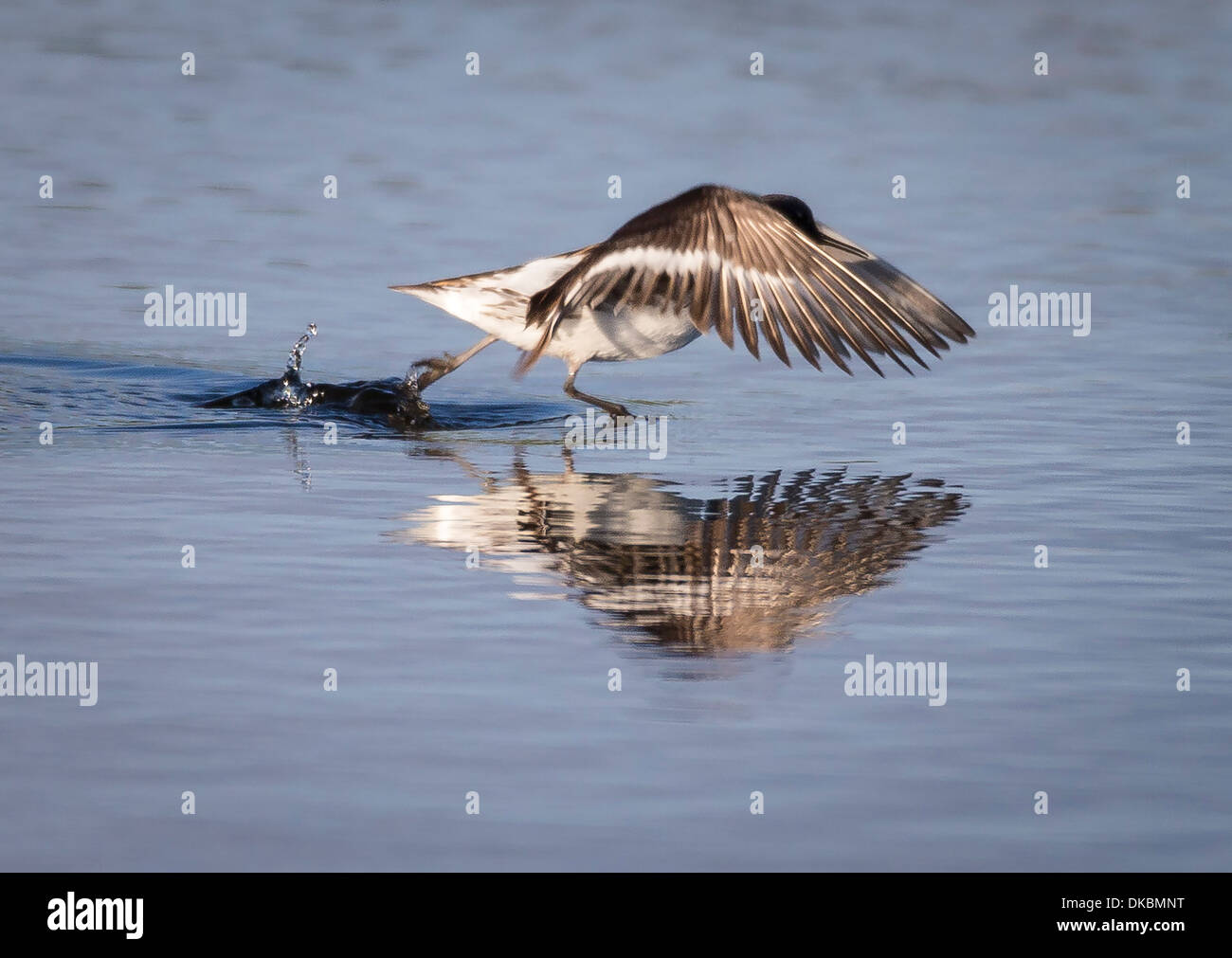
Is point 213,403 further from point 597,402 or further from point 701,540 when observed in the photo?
point 701,540

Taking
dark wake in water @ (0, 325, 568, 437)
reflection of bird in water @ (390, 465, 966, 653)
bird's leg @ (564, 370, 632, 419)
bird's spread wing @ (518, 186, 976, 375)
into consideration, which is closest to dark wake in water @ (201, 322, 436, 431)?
dark wake in water @ (0, 325, 568, 437)

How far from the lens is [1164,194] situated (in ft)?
54.2

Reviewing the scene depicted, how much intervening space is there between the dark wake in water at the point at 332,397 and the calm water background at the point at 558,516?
0.30m

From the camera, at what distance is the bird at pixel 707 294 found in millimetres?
8531

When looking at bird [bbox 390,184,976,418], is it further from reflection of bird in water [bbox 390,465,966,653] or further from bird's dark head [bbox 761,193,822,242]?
reflection of bird in water [bbox 390,465,966,653]

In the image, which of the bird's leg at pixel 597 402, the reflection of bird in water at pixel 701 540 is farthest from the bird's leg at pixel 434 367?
the reflection of bird in water at pixel 701 540

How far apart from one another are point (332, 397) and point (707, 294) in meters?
2.83

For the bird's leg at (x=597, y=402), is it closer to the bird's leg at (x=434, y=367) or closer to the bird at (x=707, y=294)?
the bird at (x=707, y=294)

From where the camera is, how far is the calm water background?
4.89 metres

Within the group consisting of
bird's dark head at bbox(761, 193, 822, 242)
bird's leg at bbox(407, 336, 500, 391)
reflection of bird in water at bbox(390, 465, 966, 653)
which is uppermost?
bird's dark head at bbox(761, 193, 822, 242)

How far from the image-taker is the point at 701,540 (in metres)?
7.52

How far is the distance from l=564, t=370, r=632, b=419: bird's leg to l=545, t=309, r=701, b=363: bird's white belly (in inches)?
5.7

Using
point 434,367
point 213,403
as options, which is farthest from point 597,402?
point 213,403

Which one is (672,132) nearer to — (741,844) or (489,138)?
(489,138)
